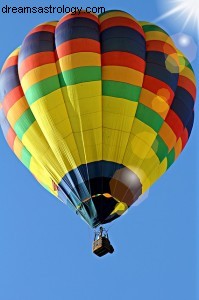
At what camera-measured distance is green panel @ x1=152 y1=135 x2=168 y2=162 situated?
21.1 meters

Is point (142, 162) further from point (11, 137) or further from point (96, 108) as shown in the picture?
point (11, 137)

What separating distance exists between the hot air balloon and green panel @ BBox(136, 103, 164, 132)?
22 millimetres

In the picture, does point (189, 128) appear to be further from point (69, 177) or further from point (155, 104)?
point (69, 177)

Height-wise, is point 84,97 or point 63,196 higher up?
point 84,97

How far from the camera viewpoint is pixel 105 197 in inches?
800

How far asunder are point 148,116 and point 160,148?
33.0 inches

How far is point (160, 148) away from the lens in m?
21.3

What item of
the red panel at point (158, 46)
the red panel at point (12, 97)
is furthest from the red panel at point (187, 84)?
the red panel at point (12, 97)

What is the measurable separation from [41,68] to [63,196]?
2.89 m

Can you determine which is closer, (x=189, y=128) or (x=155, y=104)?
(x=155, y=104)

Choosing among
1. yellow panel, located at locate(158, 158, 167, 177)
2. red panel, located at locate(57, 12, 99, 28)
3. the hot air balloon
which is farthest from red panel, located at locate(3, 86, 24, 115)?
yellow panel, located at locate(158, 158, 167, 177)

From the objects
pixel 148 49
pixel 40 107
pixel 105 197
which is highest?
pixel 148 49

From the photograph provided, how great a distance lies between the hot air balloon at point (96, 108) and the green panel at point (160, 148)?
0.03 m

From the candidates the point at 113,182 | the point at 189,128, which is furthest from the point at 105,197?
the point at 189,128
